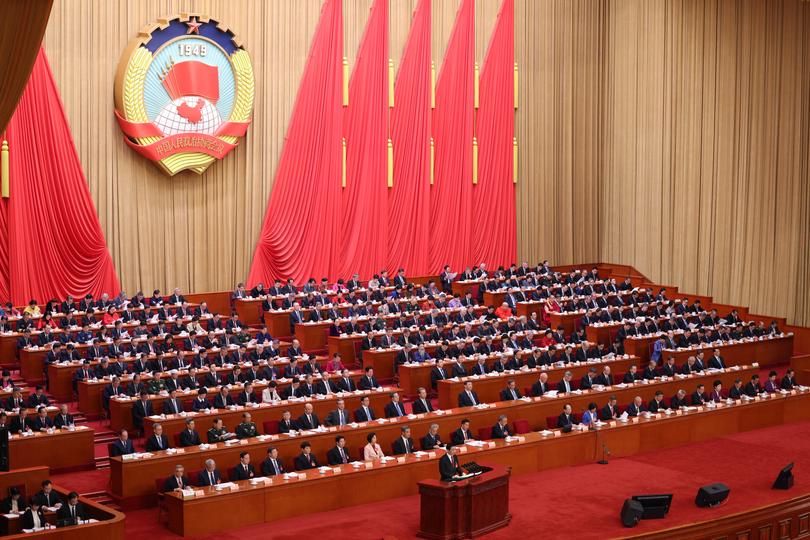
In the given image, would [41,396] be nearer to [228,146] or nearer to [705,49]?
[228,146]

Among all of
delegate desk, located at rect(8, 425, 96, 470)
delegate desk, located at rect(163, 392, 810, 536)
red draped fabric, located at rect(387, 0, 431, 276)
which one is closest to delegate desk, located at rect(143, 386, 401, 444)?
delegate desk, located at rect(8, 425, 96, 470)

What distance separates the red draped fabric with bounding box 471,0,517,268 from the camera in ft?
78.7

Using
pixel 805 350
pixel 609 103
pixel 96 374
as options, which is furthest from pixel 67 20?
pixel 805 350

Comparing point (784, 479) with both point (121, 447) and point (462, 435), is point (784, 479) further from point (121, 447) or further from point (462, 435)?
point (121, 447)

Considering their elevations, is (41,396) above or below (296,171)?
below

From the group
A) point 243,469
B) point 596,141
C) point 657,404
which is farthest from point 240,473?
point 596,141

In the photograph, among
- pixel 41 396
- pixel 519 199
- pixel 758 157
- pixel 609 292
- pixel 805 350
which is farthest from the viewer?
pixel 519 199

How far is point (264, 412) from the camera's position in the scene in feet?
44.4

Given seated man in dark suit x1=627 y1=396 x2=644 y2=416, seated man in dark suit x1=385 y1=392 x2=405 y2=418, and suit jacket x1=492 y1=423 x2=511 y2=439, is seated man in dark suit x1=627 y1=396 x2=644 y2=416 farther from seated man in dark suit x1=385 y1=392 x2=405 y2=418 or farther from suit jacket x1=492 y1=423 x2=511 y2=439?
seated man in dark suit x1=385 y1=392 x2=405 y2=418

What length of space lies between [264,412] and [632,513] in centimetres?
477

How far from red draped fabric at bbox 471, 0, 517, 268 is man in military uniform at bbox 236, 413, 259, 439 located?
1208 cm

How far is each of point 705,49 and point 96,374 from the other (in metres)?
15.1

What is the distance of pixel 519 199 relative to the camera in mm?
24734

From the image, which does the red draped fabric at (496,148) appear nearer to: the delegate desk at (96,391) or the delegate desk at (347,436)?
the delegate desk at (347,436)
